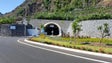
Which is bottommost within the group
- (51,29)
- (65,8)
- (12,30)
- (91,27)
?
(51,29)

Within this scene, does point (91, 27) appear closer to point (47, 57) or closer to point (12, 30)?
point (12, 30)

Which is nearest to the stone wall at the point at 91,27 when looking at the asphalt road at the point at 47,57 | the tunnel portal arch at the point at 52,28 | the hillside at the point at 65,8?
the hillside at the point at 65,8

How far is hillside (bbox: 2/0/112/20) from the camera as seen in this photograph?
9025cm

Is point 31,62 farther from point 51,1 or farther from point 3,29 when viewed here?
point 51,1

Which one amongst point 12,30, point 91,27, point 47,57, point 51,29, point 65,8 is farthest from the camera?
point 65,8

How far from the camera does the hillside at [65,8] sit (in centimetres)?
9025

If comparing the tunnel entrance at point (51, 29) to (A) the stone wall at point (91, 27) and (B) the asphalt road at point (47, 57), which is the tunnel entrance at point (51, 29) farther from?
(B) the asphalt road at point (47, 57)

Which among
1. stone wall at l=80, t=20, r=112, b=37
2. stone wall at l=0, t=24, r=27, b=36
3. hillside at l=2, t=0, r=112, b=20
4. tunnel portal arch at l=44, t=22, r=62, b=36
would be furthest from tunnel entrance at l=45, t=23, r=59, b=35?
stone wall at l=80, t=20, r=112, b=37

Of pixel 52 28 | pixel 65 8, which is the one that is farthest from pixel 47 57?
pixel 65 8

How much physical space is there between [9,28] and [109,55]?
229 feet

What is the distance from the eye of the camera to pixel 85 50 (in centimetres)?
2638

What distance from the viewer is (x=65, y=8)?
4670 inches

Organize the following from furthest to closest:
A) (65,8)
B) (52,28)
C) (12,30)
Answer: (65,8), (52,28), (12,30)

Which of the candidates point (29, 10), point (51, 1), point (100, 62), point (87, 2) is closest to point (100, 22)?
point (100, 62)
